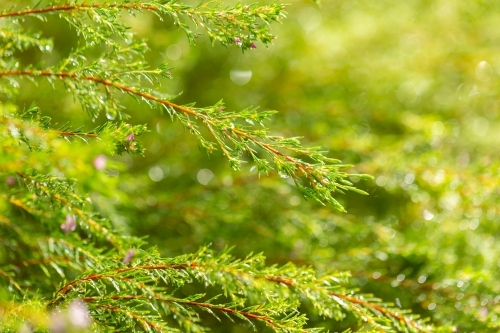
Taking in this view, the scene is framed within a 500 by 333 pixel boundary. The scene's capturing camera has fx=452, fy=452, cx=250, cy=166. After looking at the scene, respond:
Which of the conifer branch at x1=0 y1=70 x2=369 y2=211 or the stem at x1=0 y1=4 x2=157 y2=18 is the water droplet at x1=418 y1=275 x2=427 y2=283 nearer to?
the conifer branch at x1=0 y1=70 x2=369 y2=211

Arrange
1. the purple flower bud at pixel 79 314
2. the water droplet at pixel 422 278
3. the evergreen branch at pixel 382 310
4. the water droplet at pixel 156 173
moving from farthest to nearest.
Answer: the water droplet at pixel 156 173, the water droplet at pixel 422 278, the evergreen branch at pixel 382 310, the purple flower bud at pixel 79 314

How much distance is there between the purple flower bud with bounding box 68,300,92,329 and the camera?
0.35m

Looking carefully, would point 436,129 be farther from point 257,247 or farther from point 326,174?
point 326,174

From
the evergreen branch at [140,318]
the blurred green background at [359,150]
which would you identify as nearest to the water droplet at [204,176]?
the blurred green background at [359,150]

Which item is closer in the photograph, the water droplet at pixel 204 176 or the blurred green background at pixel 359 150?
the blurred green background at pixel 359 150

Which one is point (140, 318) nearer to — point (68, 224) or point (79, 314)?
point (79, 314)

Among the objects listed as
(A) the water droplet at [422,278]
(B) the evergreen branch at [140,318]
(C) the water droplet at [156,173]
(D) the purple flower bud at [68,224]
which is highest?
(D) the purple flower bud at [68,224]

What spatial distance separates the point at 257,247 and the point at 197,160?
24cm

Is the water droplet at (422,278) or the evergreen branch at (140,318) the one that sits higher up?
the evergreen branch at (140,318)

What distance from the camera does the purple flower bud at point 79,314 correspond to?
0.35m

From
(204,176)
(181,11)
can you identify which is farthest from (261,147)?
(204,176)

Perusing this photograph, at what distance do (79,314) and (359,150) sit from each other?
549 millimetres

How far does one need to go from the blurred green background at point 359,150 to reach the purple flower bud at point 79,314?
10 cm

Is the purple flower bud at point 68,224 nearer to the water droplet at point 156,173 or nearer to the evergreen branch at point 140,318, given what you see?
the evergreen branch at point 140,318
